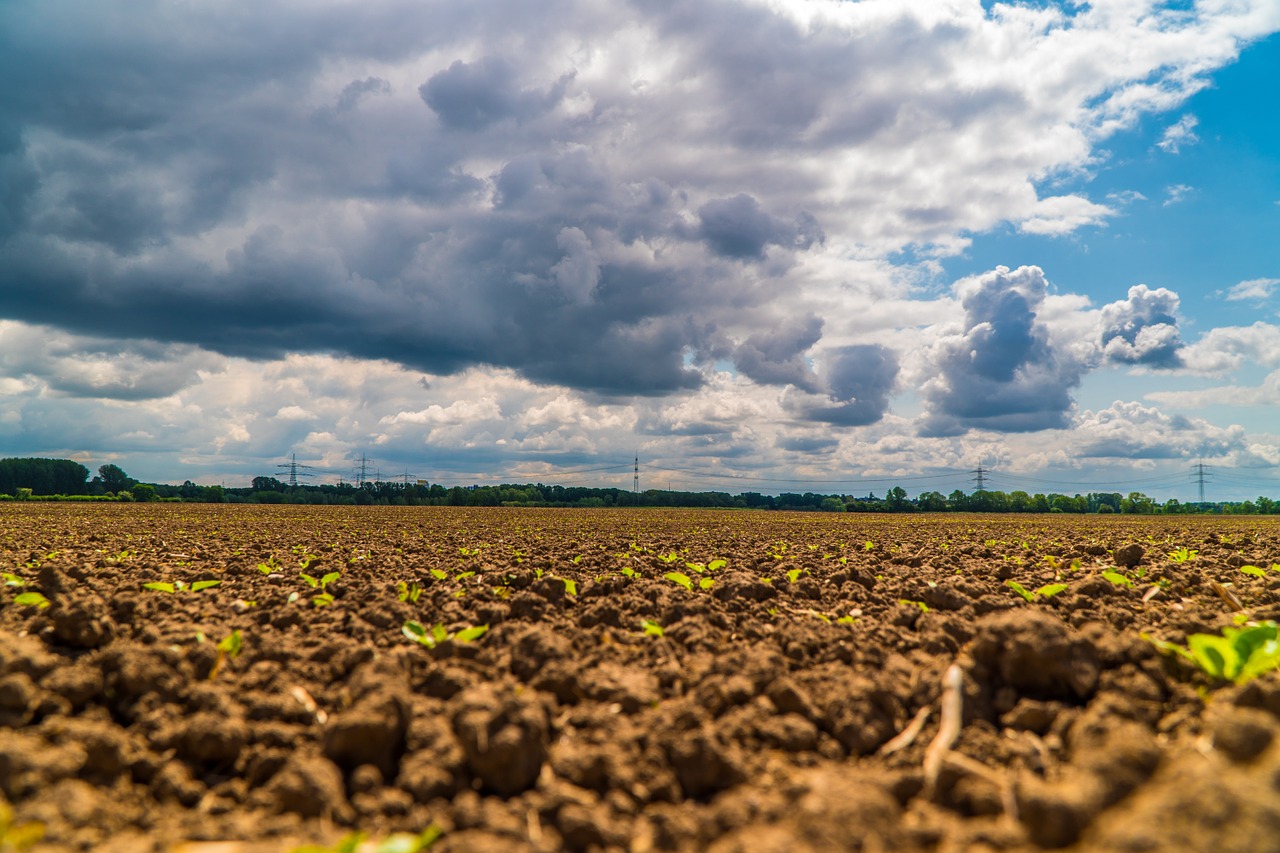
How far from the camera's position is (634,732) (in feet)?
10.9

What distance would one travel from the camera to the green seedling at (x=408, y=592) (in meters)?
6.63

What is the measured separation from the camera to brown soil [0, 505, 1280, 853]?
240 centimetres

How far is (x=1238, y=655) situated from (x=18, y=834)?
203 inches

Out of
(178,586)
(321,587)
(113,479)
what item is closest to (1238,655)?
(321,587)

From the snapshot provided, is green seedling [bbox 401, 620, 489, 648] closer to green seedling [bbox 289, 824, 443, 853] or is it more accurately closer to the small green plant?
the small green plant

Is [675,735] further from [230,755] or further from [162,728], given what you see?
[162,728]

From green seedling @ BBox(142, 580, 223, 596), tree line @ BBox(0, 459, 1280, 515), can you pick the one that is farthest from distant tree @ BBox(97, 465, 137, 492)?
green seedling @ BBox(142, 580, 223, 596)

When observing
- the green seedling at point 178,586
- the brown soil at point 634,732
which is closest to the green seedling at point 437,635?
the brown soil at point 634,732

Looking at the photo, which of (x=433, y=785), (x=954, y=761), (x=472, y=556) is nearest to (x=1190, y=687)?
(x=954, y=761)

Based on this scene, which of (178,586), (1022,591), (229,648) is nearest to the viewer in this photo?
(229,648)

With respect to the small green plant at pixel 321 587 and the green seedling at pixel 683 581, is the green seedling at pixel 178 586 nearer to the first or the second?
the small green plant at pixel 321 587

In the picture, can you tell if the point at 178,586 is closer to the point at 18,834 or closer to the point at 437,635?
the point at 437,635

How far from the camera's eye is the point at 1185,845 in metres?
1.86

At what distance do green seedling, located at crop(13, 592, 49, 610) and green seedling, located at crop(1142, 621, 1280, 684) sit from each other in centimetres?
785
